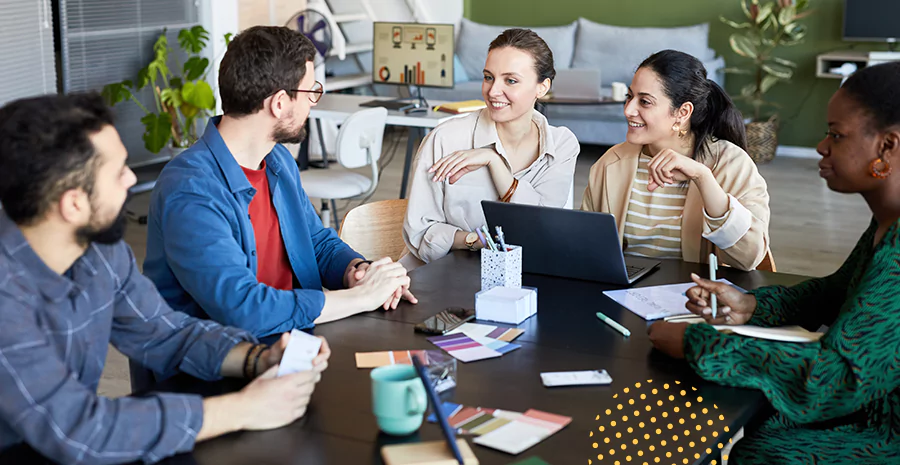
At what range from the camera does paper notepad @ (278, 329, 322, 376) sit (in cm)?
149

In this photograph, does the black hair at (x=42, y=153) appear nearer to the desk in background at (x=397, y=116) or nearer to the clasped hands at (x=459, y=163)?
the clasped hands at (x=459, y=163)

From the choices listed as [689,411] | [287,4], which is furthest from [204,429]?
[287,4]

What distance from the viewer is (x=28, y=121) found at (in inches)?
49.0

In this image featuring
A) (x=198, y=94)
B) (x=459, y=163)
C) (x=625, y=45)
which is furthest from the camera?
(x=625, y=45)

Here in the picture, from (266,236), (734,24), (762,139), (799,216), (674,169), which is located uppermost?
(734,24)

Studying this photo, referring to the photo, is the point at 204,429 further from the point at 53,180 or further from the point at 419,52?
the point at 419,52

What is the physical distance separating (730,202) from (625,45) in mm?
5602

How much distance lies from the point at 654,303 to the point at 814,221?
162 inches

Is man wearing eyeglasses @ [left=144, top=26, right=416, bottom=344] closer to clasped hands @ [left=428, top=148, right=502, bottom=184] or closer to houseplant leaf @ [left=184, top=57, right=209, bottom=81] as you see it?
→ clasped hands @ [left=428, top=148, right=502, bottom=184]

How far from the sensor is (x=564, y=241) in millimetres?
2168

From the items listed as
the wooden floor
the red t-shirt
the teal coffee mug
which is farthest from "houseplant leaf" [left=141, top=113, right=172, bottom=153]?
the teal coffee mug

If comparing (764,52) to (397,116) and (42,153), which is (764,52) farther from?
(42,153)

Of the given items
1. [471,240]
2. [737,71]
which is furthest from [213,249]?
[737,71]

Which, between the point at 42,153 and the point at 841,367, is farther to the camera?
the point at 841,367
